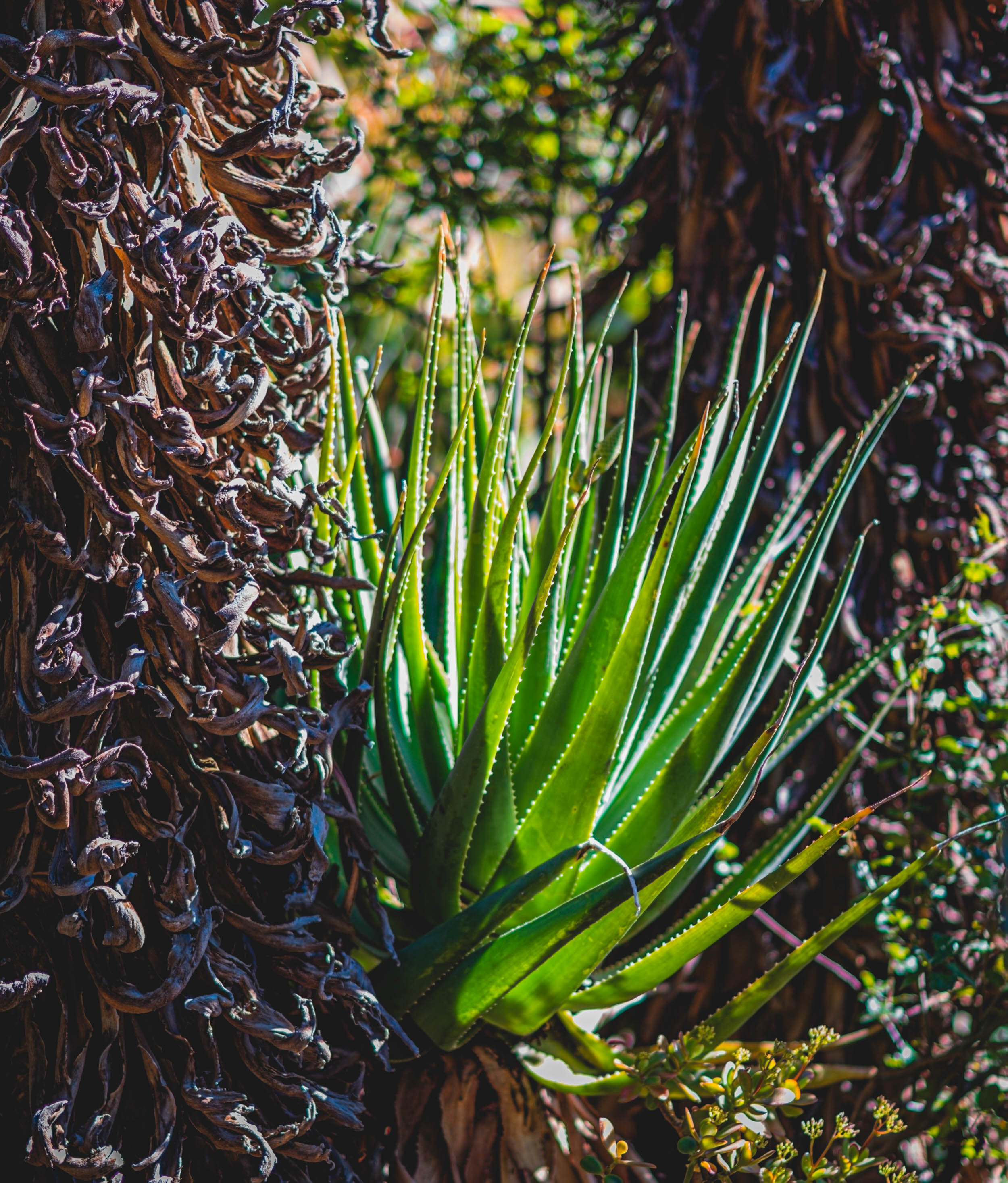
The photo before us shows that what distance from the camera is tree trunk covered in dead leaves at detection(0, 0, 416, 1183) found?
24.8 inches

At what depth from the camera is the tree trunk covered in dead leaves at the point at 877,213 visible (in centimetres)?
127

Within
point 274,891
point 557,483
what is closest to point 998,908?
point 557,483

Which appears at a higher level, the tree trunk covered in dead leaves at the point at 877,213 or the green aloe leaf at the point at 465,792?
the tree trunk covered in dead leaves at the point at 877,213

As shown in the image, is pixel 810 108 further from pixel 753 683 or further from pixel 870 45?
pixel 753 683

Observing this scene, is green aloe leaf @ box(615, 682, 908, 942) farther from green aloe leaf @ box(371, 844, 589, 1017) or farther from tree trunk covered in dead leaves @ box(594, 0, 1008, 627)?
tree trunk covered in dead leaves @ box(594, 0, 1008, 627)

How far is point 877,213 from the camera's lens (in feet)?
4.25

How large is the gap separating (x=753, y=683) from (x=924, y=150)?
2.96 feet

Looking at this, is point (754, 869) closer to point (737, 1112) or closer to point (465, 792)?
Answer: point (737, 1112)

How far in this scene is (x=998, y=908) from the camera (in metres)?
1.05

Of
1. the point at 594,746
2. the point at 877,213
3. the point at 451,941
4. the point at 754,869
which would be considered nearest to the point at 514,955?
the point at 451,941

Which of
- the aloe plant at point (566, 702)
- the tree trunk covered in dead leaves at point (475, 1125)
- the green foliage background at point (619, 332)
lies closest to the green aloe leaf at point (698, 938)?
the aloe plant at point (566, 702)

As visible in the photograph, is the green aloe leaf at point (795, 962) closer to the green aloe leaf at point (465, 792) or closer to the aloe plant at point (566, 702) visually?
the aloe plant at point (566, 702)

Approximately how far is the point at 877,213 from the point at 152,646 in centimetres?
109

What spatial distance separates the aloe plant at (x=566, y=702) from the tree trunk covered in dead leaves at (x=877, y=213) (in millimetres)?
326
